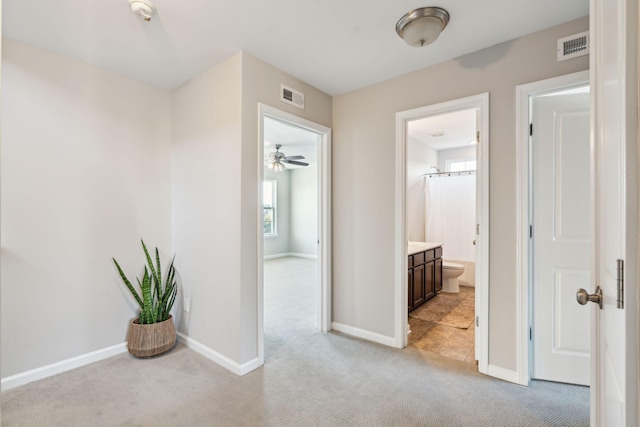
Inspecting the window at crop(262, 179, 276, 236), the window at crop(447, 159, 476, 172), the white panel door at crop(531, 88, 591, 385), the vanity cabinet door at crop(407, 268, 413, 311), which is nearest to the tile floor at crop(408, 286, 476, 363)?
the vanity cabinet door at crop(407, 268, 413, 311)

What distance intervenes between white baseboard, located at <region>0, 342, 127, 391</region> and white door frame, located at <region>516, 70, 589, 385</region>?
3.20m

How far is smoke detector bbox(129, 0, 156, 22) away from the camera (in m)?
1.70

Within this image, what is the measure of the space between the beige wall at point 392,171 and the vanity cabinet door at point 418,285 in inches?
34.9

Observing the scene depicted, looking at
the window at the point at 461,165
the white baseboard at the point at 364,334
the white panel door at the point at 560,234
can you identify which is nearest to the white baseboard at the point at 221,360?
the white baseboard at the point at 364,334

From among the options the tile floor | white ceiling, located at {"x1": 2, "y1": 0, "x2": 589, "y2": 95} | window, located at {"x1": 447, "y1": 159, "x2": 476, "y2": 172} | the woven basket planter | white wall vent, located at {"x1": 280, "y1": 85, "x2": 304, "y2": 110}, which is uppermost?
white ceiling, located at {"x1": 2, "y1": 0, "x2": 589, "y2": 95}

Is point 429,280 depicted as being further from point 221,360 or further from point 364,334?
point 221,360

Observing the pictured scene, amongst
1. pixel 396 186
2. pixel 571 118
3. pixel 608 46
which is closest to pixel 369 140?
pixel 396 186

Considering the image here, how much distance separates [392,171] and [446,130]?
95.5 inches

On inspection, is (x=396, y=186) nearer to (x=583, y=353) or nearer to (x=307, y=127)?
(x=307, y=127)

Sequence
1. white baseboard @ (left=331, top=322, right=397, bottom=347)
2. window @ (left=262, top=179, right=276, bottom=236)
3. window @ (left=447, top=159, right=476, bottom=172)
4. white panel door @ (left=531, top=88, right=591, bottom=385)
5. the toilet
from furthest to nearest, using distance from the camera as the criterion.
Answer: window @ (left=262, top=179, right=276, bottom=236) < window @ (left=447, top=159, right=476, bottom=172) < the toilet < white baseboard @ (left=331, top=322, right=397, bottom=347) < white panel door @ (left=531, top=88, right=591, bottom=385)

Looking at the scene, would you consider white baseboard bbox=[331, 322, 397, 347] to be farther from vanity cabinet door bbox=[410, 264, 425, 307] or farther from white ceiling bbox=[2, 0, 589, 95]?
white ceiling bbox=[2, 0, 589, 95]

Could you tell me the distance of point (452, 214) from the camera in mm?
5180

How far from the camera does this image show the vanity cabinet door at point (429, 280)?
154 inches

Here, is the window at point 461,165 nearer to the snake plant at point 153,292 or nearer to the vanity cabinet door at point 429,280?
the vanity cabinet door at point 429,280
